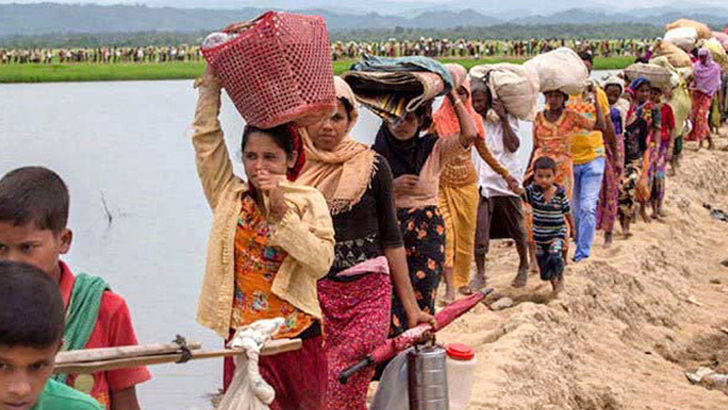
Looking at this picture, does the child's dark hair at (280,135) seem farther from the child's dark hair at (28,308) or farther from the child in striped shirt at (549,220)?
the child in striped shirt at (549,220)

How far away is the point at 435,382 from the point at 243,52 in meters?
1.54

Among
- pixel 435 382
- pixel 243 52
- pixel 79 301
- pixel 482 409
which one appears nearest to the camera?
pixel 79 301

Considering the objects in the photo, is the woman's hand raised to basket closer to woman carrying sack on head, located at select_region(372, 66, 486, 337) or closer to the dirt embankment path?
woman carrying sack on head, located at select_region(372, 66, 486, 337)

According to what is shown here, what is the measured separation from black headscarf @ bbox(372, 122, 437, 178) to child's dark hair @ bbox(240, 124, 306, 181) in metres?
1.80

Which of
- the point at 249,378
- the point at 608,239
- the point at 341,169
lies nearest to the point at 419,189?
the point at 341,169

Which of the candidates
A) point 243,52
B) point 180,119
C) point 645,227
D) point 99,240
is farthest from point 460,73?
point 180,119

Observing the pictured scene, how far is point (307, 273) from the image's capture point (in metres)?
4.30

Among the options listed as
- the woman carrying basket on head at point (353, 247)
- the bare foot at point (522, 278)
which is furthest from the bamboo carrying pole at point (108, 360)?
the bare foot at point (522, 278)

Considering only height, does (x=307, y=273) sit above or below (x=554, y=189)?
above

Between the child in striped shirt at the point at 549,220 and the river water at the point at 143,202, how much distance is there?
119cm

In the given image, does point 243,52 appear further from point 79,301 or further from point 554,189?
point 554,189

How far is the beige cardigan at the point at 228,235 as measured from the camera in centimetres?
426

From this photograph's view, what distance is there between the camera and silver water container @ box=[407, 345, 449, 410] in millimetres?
4926

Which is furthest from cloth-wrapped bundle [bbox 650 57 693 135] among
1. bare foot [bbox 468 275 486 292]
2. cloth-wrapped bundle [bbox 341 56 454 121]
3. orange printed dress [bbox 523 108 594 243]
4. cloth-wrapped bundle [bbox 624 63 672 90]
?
cloth-wrapped bundle [bbox 341 56 454 121]
